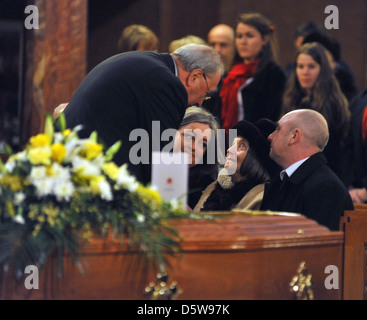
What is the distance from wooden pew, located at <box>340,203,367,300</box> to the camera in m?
3.30

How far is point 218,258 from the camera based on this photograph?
9.42 feet

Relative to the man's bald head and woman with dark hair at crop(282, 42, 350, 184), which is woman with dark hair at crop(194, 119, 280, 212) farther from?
woman with dark hair at crop(282, 42, 350, 184)

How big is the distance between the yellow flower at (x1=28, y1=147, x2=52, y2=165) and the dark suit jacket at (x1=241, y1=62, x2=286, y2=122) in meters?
3.15

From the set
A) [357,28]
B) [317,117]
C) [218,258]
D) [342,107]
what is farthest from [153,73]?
[357,28]

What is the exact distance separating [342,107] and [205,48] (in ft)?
5.38

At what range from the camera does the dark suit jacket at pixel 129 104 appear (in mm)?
3748

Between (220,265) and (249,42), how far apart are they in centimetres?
309

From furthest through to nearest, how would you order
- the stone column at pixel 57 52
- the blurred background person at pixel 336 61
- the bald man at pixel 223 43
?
the bald man at pixel 223 43
the blurred background person at pixel 336 61
the stone column at pixel 57 52

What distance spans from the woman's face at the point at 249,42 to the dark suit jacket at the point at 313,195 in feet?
5.90

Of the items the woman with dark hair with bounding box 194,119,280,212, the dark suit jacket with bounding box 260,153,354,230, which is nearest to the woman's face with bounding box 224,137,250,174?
the woman with dark hair with bounding box 194,119,280,212

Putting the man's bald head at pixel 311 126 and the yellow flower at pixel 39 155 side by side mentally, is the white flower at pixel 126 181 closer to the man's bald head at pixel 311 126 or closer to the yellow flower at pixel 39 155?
the yellow flower at pixel 39 155

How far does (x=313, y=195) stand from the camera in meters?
3.82

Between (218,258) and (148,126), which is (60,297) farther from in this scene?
(148,126)

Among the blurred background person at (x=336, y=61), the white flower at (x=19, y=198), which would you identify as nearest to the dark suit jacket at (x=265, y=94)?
the blurred background person at (x=336, y=61)
